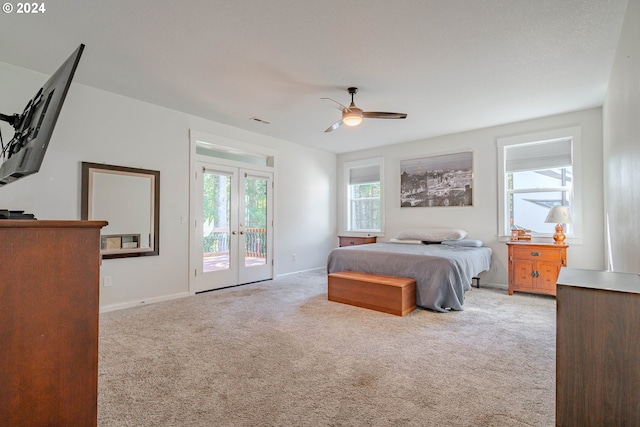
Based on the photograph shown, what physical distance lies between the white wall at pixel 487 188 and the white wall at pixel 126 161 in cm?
211

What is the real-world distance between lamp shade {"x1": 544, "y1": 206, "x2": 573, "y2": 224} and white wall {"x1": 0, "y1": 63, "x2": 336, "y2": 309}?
4.09 m

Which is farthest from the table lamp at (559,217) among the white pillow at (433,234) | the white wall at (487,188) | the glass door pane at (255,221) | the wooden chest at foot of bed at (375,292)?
the glass door pane at (255,221)

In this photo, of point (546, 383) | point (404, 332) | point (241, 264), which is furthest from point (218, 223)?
point (546, 383)

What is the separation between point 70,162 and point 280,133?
295 cm

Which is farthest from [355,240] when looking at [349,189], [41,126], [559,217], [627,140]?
[41,126]

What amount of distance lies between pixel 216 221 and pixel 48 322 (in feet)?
12.4

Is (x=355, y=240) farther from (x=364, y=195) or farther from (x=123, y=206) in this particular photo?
(x=123, y=206)

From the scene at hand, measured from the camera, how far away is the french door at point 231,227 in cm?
458

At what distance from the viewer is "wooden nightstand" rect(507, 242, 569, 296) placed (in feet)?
13.2

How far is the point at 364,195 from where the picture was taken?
676cm

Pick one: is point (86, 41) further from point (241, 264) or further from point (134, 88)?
point (241, 264)

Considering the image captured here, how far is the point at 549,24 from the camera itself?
238 centimetres

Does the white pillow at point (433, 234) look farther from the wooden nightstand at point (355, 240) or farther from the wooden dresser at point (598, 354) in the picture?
the wooden dresser at point (598, 354)

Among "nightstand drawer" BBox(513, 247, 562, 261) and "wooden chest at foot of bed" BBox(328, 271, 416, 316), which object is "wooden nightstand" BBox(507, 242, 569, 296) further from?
"wooden chest at foot of bed" BBox(328, 271, 416, 316)
